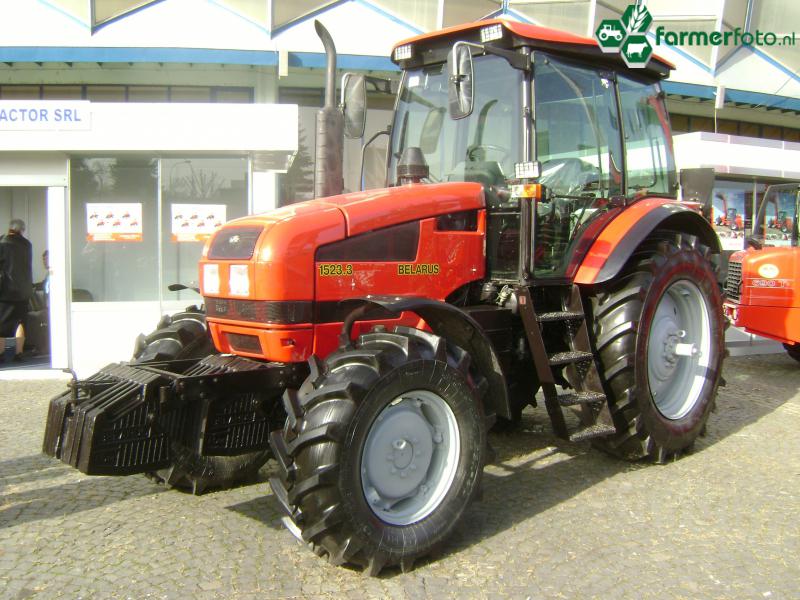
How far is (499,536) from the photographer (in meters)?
3.81

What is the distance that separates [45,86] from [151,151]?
18.1ft

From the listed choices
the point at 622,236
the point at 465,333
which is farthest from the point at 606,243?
the point at 465,333

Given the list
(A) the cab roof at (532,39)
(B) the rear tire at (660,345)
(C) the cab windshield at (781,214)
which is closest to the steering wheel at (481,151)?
(A) the cab roof at (532,39)

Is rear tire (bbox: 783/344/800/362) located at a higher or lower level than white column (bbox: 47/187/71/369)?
lower

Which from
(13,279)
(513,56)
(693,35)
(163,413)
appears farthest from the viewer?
(693,35)

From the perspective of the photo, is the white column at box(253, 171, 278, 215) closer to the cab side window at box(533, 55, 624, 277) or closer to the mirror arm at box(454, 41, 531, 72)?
the cab side window at box(533, 55, 624, 277)

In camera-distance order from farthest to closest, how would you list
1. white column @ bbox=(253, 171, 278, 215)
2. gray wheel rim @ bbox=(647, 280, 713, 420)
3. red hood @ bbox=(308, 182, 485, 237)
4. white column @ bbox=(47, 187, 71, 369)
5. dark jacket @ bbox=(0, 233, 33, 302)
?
white column @ bbox=(253, 171, 278, 215) < dark jacket @ bbox=(0, 233, 33, 302) < white column @ bbox=(47, 187, 71, 369) < gray wheel rim @ bbox=(647, 280, 713, 420) < red hood @ bbox=(308, 182, 485, 237)

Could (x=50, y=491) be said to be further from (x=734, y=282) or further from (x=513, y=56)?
(x=734, y=282)

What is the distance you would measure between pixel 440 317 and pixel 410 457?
2.39ft

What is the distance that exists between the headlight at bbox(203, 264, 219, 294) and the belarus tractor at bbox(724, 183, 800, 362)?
22.1 feet

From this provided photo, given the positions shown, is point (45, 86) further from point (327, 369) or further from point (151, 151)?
point (327, 369)

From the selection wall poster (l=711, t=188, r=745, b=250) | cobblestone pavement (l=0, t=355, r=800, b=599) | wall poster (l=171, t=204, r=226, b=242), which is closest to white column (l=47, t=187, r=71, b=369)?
wall poster (l=171, t=204, r=226, b=242)

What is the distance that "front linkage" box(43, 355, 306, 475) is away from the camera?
343 centimetres

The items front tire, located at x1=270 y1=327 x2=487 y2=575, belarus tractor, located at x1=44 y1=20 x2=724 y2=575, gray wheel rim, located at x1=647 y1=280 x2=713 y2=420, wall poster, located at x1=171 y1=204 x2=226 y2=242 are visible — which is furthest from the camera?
wall poster, located at x1=171 y1=204 x2=226 y2=242
